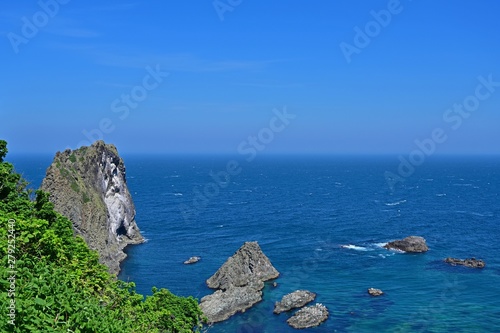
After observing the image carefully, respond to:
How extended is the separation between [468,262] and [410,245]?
1264 cm

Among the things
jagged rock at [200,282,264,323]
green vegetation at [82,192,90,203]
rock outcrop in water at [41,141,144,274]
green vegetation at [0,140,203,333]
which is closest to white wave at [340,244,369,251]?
jagged rock at [200,282,264,323]

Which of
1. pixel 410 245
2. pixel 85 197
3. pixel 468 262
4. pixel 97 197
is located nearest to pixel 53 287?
pixel 85 197

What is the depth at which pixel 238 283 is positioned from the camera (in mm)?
74938

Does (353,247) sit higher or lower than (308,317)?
higher

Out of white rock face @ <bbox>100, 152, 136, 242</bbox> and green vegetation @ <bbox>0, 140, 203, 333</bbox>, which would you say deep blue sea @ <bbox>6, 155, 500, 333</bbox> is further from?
green vegetation @ <bbox>0, 140, 203, 333</bbox>

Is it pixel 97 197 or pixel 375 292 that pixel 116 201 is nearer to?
pixel 97 197

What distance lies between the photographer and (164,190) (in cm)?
19450

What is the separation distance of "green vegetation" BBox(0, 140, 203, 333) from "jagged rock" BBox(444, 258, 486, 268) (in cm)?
6466

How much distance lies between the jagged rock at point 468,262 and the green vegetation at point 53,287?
64660 mm

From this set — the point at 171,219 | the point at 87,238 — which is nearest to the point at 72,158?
the point at 87,238

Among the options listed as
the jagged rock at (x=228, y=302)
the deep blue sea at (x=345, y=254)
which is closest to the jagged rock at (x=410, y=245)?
the deep blue sea at (x=345, y=254)

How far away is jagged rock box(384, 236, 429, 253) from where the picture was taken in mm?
92688

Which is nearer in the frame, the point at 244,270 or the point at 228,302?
the point at 228,302

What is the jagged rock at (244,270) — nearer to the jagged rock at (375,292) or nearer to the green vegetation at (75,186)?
the jagged rock at (375,292)
